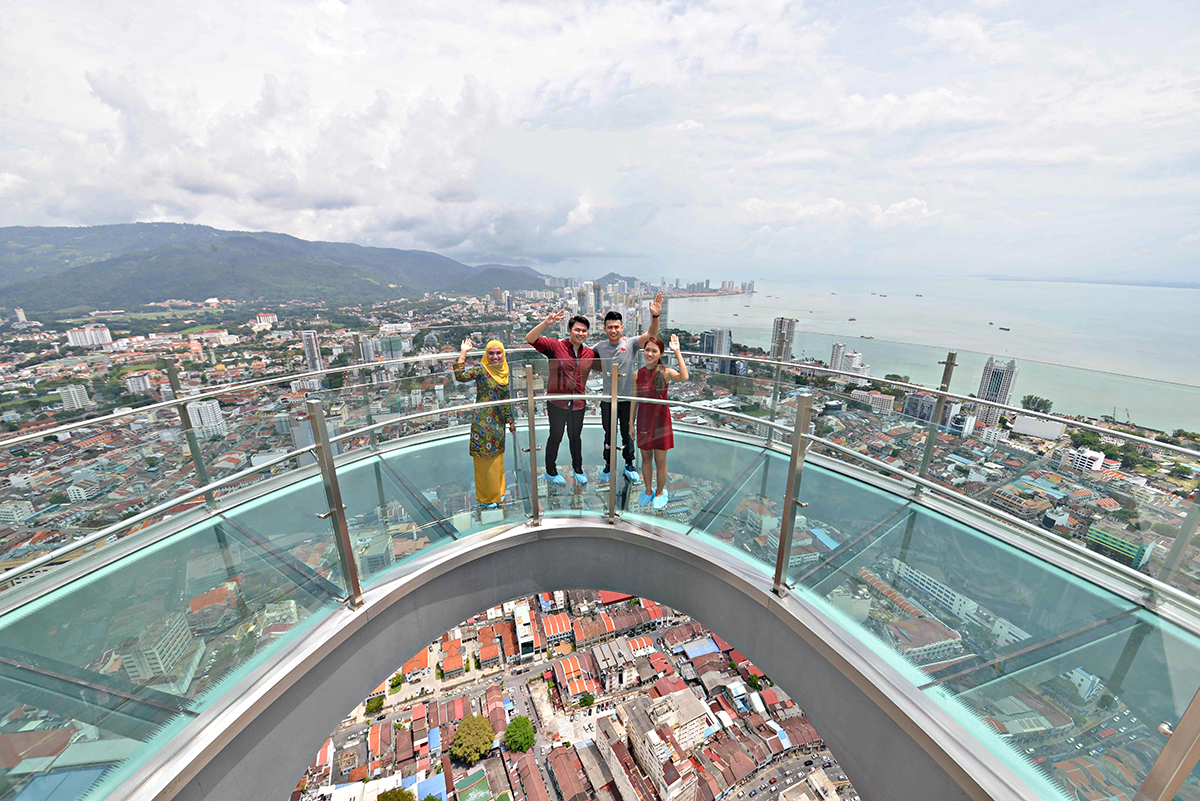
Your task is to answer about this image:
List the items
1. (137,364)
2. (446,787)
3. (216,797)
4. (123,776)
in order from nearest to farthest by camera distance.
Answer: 1. (123,776)
2. (216,797)
3. (446,787)
4. (137,364)

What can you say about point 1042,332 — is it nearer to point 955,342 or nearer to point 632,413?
point 955,342

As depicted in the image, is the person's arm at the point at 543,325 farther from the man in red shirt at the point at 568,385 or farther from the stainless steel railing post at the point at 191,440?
the stainless steel railing post at the point at 191,440

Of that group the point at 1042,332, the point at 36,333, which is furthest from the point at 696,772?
the point at 36,333

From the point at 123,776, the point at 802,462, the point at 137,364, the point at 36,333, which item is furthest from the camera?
the point at 36,333

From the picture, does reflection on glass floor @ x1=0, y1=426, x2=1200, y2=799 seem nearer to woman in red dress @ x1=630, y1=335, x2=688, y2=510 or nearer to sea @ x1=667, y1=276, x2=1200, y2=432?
woman in red dress @ x1=630, y1=335, x2=688, y2=510

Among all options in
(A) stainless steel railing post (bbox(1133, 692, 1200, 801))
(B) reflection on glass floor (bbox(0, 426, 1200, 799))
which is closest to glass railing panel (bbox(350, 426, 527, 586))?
(B) reflection on glass floor (bbox(0, 426, 1200, 799))

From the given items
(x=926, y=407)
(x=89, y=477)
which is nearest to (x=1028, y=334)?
(x=926, y=407)
